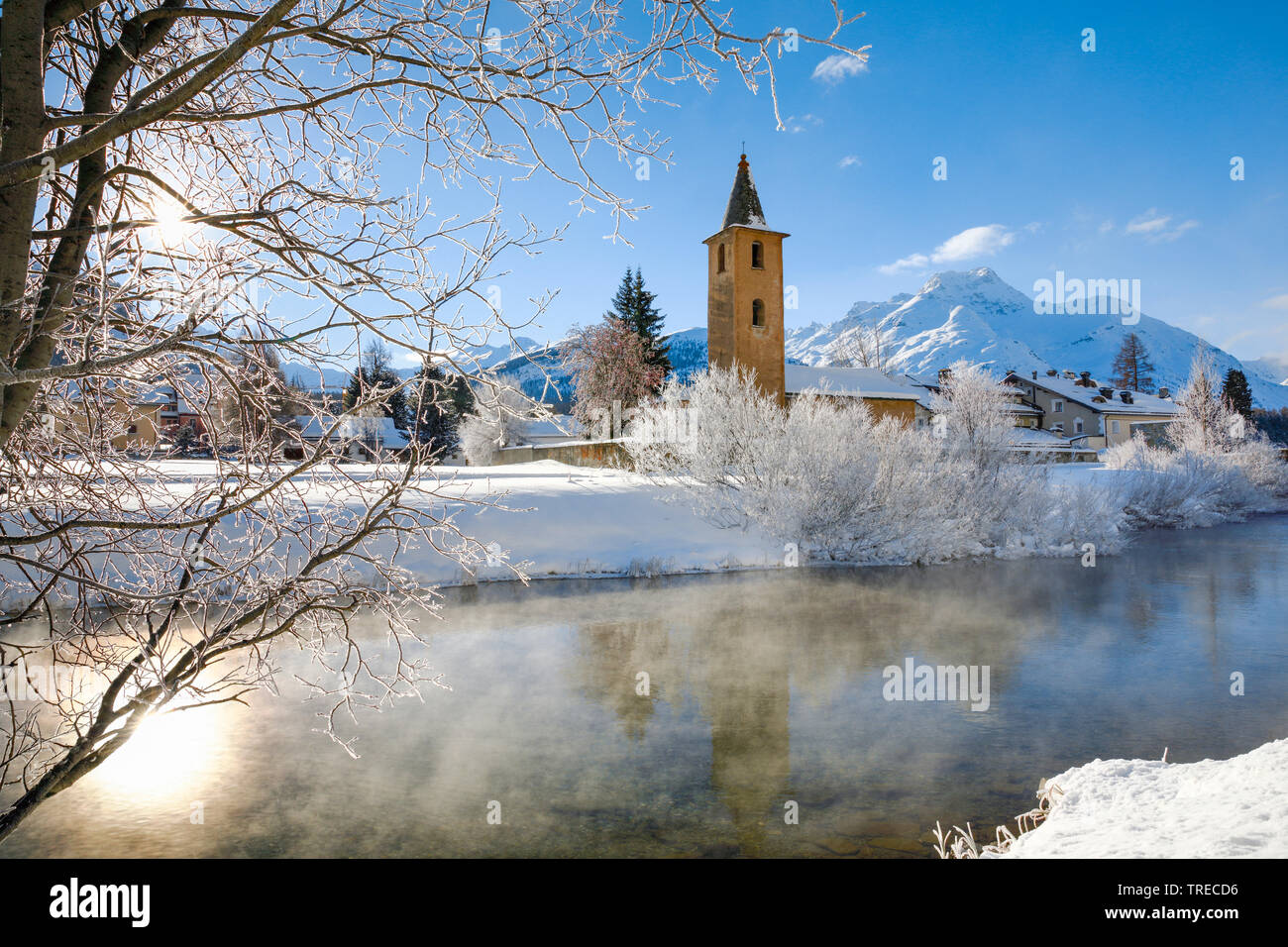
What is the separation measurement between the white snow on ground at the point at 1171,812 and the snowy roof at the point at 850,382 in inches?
1292

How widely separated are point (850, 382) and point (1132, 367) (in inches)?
1885

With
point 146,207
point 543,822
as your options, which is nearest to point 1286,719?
point 543,822

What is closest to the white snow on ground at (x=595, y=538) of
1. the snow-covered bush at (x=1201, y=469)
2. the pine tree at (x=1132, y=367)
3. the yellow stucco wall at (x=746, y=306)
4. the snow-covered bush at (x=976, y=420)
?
the snow-covered bush at (x=976, y=420)

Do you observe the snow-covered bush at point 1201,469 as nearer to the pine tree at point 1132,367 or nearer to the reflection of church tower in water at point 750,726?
the reflection of church tower in water at point 750,726

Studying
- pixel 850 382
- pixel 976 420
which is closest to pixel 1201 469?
pixel 976 420

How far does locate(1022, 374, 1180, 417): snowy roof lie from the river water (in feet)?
154

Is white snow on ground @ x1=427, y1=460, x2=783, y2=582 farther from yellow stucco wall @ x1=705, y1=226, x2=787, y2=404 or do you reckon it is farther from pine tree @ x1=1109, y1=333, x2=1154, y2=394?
pine tree @ x1=1109, y1=333, x2=1154, y2=394

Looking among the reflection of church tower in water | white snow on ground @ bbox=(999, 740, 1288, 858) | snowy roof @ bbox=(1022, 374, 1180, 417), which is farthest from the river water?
snowy roof @ bbox=(1022, 374, 1180, 417)

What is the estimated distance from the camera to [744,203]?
35.4m

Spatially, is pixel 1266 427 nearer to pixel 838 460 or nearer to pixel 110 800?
pixel 838 460

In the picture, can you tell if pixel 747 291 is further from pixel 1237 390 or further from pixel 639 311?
pixel 1237 390

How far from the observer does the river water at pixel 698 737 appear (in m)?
6.73

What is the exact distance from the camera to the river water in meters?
6.73
